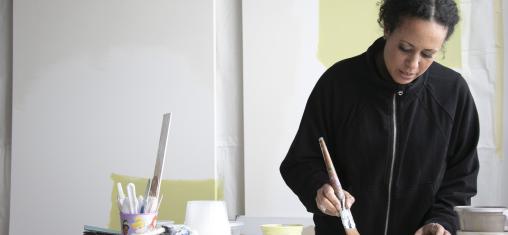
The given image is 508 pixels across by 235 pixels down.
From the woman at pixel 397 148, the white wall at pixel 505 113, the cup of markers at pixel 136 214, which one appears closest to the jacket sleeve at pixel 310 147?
the woman at pixel 397 148

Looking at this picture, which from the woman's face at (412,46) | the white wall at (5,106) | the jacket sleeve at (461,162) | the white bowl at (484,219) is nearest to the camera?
the white bowl at (484,219)

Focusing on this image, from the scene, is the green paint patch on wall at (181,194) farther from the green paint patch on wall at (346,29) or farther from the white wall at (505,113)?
the white wall at (505,113)

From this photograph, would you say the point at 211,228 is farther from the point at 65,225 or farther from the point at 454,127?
the point at 65,225

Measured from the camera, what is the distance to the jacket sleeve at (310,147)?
1.84 meters

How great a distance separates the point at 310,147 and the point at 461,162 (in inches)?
16.2

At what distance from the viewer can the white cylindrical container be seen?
5.70 ft

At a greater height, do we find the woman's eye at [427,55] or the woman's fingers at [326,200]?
the woman's eye at [427,55]

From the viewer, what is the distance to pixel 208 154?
335 cm

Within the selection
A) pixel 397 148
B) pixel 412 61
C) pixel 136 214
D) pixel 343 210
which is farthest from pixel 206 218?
pixel 412 61

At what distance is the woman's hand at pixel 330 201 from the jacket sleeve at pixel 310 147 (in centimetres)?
15

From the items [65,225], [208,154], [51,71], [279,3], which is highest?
[279,3]

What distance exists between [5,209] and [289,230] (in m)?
2.22

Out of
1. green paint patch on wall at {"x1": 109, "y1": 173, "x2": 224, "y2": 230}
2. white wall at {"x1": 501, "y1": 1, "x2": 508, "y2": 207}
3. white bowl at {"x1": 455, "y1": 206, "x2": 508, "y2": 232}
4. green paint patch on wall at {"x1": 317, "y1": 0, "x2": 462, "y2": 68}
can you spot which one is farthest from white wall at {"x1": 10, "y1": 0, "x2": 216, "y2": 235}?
white bowl at {"x1": 455, "y1": 206, "x2": 508, "y2": 232}

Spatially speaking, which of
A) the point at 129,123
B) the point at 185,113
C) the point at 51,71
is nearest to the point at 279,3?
the point at 185,113
